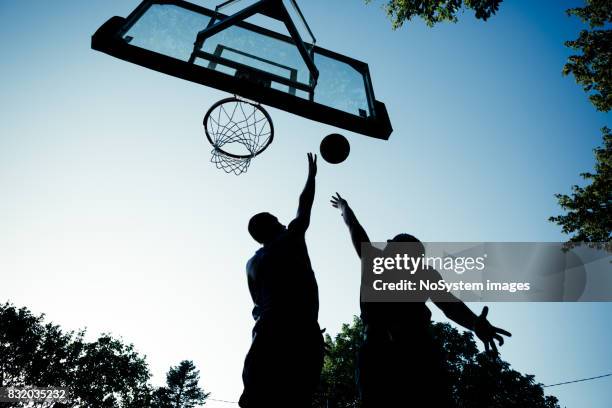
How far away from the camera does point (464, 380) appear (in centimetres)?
2136

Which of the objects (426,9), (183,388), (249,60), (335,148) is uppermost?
(426,9)

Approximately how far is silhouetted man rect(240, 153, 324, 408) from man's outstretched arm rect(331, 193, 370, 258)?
18.4 inches

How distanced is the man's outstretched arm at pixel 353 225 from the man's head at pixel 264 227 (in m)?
0.72

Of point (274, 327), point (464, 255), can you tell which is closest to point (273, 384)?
point (274, 327)

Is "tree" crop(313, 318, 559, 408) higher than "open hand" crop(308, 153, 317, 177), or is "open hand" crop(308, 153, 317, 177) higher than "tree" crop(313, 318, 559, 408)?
"open hand" crop(308, 153, 317, 177)

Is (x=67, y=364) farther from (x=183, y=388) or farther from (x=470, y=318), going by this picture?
(x=470, y=318)

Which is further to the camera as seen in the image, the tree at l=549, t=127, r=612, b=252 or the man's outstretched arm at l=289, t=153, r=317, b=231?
the tree at l=549, t=127, r=612, b=252

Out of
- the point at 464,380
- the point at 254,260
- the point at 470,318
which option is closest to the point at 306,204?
the point at 254,260

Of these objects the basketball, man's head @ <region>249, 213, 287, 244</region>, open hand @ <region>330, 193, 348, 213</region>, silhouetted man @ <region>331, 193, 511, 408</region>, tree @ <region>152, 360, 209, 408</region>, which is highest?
the basketball

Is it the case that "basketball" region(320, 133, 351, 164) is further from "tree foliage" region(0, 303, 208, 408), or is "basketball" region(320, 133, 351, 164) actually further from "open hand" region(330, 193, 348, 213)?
"tree foliage" region(0, 303, 208, 408)

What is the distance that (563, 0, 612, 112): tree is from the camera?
10398 mm

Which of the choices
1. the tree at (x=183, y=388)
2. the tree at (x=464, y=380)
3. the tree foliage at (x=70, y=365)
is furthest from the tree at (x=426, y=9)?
the tree at (x=183, y=388)

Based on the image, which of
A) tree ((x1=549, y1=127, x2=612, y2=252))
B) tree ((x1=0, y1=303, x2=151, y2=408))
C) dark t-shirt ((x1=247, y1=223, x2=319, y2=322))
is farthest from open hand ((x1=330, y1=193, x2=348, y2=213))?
tree ((x1=0, y1=303, x2=151, y2=408))

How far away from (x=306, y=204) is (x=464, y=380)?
24.7m
